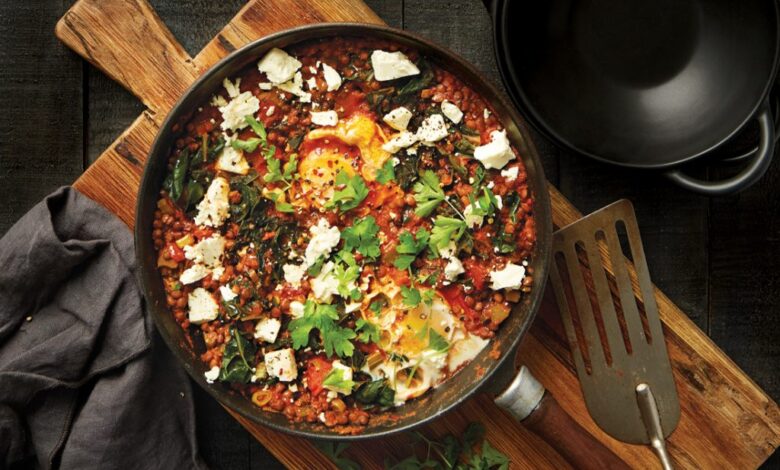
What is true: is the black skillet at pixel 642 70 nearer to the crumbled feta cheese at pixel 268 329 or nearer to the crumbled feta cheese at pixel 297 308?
the crumbled feta cheese at pixel 297 308

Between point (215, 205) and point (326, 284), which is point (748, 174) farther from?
point (215, 205)

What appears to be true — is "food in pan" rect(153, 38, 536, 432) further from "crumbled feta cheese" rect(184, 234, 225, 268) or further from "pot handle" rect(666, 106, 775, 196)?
"pot handle" rect(666, 106, 775, 196)

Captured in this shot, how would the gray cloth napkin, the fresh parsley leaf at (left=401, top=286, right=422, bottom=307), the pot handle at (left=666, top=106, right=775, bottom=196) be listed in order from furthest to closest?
the gray cloth napkin, the fresh parsley leaf at (left=401, top=286, right=422, bottom=307), the pot handle at (left=666, top=106, right=775, bottom=196)

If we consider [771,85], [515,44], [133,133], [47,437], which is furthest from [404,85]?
[47,437]

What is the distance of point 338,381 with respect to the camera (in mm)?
2797

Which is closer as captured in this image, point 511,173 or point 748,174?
point 748,174

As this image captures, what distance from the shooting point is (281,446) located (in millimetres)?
2990

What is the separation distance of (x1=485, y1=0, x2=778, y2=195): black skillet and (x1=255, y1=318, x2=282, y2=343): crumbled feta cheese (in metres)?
1.24

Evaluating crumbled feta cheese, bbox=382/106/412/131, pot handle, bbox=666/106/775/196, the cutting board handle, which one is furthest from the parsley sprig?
pot handle, bbox=666/106/775/196

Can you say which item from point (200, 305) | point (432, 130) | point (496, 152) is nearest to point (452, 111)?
point (432, 130)

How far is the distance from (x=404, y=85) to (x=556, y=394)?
1.34 m

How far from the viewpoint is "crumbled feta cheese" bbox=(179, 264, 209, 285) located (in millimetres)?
2805

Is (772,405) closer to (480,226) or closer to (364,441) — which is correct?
(480,226)

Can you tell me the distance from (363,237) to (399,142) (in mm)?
370
